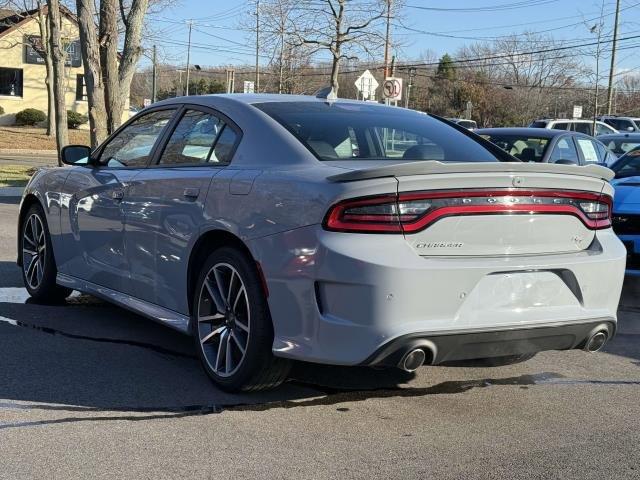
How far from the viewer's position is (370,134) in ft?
15.7

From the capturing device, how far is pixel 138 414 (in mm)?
4070

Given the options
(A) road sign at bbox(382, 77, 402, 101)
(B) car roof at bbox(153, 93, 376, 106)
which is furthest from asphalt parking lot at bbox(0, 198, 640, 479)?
(A) road sign at bbox(382, 77, 402, 101)

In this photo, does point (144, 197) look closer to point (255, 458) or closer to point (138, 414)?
point (138, 414)

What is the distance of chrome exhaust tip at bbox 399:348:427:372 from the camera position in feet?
12.2

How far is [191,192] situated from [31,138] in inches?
1438

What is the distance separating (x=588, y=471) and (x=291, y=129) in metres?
2.35

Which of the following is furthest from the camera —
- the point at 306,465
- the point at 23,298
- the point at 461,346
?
the point at 23,298

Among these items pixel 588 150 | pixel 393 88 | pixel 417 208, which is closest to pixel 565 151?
pixel 588 150

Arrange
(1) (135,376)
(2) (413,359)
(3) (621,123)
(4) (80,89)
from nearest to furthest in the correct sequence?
1. (2) (413,359)
2. (1) (135,376)
3. (3) (621,123)
4. (4) (80,89)

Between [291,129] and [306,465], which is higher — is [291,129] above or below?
above

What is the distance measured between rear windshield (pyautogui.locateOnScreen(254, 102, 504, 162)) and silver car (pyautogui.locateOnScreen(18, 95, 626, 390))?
0.05 ft

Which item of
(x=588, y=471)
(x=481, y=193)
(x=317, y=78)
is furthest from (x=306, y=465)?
(x=317, y=78)

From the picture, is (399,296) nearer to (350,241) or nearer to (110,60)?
(350,241)

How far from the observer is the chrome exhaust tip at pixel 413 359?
3.71 meters
